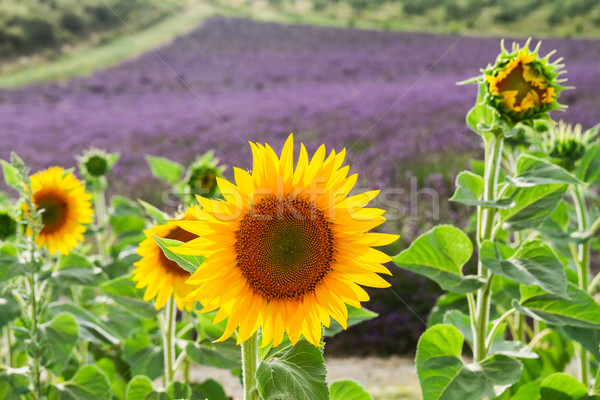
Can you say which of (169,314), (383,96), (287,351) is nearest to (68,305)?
(169,314)

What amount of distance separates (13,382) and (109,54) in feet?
37.5

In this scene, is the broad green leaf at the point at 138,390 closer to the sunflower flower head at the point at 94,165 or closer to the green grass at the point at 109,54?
the sunflower flower head at the point at 94,165

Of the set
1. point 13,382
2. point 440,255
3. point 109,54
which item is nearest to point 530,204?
point 440,255

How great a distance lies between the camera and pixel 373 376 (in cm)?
246

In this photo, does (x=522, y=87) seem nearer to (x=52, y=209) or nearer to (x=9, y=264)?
(x=52, y=209)

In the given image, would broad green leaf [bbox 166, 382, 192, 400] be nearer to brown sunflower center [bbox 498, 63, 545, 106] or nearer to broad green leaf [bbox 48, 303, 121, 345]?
broad green leaf [bbox 48, 303, 121, 345]

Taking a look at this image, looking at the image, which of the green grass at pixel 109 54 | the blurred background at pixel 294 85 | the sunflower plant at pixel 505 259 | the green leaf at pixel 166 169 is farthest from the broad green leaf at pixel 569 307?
the green grass at pixel 109 54

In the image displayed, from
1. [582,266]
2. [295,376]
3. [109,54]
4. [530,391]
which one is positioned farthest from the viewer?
[109,54]

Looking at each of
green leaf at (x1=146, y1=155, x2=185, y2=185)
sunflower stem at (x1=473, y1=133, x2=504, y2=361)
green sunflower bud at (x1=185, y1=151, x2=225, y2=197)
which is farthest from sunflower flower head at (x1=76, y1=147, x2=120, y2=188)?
sunflower stem at (x1=473, y1=133, x2=504, y2=361)

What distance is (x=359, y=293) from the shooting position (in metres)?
0.89

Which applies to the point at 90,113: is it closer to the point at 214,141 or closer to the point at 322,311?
the point at 214,141

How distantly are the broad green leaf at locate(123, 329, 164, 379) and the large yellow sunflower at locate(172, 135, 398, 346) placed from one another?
922mm

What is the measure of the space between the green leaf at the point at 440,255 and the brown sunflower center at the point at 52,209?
0.96 m

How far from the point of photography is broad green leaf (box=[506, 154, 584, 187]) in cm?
119
